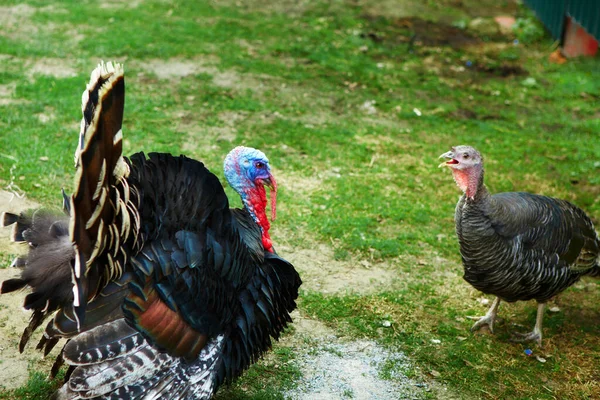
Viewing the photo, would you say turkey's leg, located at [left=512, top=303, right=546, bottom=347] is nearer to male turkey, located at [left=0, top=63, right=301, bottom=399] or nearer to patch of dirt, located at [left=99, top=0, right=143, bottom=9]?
male turkey, located at [left=0, top=63, right=301, bottom=399]

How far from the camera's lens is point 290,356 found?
4887mm

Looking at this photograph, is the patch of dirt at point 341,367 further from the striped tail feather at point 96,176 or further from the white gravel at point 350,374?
the striped tail feather at point 96,176

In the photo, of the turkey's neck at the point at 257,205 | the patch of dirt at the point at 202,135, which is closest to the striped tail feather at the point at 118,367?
the turkey's neck at the point at 257,205

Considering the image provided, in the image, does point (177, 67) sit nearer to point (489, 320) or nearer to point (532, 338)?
point (489, 320)

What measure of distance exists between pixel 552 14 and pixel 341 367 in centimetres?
857

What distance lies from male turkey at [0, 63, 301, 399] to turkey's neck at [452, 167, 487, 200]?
1.63 meters

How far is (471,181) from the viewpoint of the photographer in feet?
16.3

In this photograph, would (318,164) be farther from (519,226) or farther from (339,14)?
(339,14)

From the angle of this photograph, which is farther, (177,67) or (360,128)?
(177,67)

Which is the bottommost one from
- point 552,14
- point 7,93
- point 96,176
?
point 552,14

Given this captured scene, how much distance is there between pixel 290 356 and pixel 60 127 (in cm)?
386

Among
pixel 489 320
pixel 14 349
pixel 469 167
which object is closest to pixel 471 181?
pixel 469 167

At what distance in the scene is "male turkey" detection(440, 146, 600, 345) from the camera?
4.97m

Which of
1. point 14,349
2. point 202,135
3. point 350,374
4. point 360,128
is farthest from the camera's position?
point 360,128
